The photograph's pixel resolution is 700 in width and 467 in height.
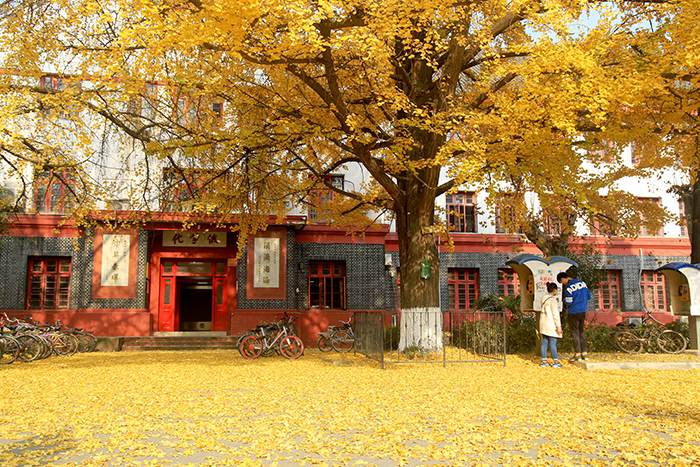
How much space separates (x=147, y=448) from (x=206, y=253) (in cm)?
1583

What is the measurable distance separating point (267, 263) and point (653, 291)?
638 inches

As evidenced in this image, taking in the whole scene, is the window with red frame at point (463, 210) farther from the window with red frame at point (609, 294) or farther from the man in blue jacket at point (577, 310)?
the man in blue jacket at point (577, 310)

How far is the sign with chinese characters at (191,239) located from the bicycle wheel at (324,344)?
581 cm

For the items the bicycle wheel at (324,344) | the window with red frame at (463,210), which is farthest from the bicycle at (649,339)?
the window with red frame at (463,210)

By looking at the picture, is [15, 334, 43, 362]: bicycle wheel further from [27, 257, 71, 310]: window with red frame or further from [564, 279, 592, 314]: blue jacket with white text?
[564, 279, 592, 314]: blue jacket with white text

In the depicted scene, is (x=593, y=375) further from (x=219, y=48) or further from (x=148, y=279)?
(x=148, y=279)

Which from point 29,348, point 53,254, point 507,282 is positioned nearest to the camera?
point 29,348

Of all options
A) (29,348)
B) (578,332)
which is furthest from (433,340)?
(29,348)

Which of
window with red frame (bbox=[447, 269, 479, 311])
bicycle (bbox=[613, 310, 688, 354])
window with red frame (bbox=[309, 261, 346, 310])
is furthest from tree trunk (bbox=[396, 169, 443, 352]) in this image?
window with red frame (bbox=[447, 269, 479, 311])

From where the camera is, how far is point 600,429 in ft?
18.4

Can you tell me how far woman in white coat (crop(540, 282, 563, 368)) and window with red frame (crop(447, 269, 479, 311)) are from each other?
10.9 meters

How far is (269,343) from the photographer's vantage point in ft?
47.1

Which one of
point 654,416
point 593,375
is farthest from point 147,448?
point 593,375

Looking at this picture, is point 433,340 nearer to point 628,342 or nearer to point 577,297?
point 577,297
